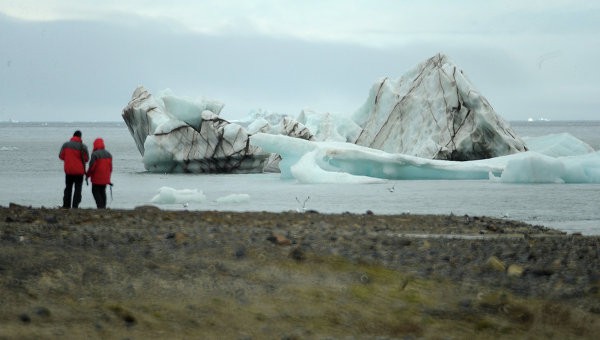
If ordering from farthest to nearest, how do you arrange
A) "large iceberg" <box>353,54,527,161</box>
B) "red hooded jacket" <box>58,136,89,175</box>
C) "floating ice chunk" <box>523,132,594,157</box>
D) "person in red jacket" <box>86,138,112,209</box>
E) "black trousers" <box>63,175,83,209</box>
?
1. "floating ice chunk" <box>523,132,594,157</box>
2. "large iceberg" <box>353,54,527,161</box>
3. "black trousers" <box>63,175,83,209</box>
4. "person in red jacket" <box>86,138,112,209</box>
5. "red hooded jacket" <box>58,136,89,175</box>

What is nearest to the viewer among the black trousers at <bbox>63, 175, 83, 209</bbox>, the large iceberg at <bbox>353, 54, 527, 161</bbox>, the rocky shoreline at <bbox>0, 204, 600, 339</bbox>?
the rocky shoreline at <bbox>0, 204, 600, 339</bbox>

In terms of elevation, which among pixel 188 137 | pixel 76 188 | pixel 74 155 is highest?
pixel 188 137

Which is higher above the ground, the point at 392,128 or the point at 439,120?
the point at 439,120

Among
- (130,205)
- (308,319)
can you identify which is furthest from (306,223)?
(130,205)

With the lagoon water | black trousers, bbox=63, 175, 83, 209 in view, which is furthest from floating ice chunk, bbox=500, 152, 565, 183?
black trousers, bbox=63, 175, 83, 209

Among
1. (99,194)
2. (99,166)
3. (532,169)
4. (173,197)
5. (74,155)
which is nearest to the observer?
(74,155)

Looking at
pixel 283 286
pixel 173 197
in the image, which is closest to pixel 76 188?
pixel 173 197

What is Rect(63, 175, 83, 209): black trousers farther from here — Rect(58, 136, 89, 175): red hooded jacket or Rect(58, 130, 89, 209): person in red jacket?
Rect(58, 136, 89, 175): red hooded jacket

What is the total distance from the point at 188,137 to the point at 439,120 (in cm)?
626

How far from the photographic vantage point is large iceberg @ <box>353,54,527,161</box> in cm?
2245

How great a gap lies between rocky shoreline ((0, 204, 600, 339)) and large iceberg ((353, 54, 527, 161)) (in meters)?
15.9

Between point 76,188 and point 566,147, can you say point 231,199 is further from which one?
point 566,147

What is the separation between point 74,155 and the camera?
32.6 feet

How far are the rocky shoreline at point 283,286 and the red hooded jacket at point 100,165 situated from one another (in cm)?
326
